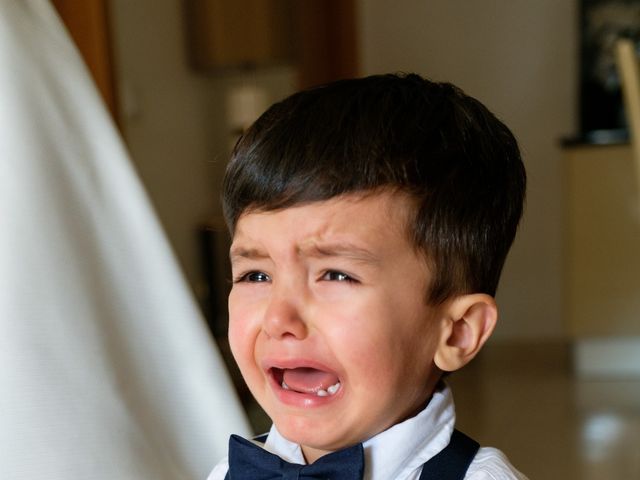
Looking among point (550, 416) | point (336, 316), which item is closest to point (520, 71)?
point (550, 416)

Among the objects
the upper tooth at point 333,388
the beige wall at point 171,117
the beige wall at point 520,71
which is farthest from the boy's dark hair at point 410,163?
the beige wall at point 520,71

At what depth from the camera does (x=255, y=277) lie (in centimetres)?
88

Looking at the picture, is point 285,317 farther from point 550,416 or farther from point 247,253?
point 550,416

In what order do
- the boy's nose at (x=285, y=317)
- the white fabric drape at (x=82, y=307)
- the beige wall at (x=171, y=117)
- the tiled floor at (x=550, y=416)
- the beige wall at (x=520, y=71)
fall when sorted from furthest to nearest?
the beige wall at (x=520, y=71) → the beige wall at (x=171, y=117) → the tiled floor at (x=550, y=416) → the white fabric drape at (x=82, y=307) → the boy's nose at (x=285, y=317)

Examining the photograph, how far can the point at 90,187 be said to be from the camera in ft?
3.35

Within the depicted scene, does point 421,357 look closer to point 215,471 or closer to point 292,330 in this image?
point 292,330

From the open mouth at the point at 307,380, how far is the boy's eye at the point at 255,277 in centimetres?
8

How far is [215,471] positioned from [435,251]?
0.36 meters

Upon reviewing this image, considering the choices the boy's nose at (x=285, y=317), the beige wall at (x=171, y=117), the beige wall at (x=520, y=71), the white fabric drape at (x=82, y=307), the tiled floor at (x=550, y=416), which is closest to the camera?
the boy's nose at (x=285, y=317)

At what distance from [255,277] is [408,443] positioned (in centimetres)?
21

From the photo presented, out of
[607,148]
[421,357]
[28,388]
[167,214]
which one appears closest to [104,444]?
[28,388]

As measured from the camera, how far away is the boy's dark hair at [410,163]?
82 centimetres

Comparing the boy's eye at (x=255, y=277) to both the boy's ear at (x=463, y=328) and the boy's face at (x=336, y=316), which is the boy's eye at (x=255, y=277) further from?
the boy's ear at (x=463, y=328)

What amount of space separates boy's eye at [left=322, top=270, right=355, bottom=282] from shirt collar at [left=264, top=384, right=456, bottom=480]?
16 cm
